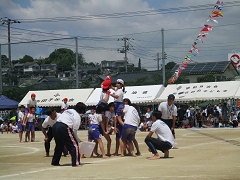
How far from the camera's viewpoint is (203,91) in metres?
34.0

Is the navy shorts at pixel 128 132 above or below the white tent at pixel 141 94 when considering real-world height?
below

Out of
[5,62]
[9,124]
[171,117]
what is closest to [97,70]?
[5,62]

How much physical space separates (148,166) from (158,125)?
2099mm

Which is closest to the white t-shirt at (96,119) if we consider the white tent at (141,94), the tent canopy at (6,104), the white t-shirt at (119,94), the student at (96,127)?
the student at (96,127)

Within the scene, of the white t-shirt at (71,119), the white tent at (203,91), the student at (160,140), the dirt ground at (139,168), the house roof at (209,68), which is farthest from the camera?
the house roof at (209,68)

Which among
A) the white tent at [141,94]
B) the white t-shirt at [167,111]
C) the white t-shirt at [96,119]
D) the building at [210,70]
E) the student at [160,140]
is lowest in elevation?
the student at [160,140]

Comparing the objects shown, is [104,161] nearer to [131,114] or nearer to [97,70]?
[131,114]

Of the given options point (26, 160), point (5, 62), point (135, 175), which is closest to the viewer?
point (135, 175)

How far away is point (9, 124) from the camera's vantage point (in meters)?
35.9

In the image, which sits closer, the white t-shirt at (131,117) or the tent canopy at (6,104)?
the white t-shirt at (131,117)

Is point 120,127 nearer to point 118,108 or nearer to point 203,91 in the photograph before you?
point 118,108

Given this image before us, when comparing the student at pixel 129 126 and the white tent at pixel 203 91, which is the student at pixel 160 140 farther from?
the white tent at pixel 203 91

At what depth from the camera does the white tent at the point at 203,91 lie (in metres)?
32.9

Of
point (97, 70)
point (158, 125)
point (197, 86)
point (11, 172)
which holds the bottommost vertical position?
point (11, 172)
